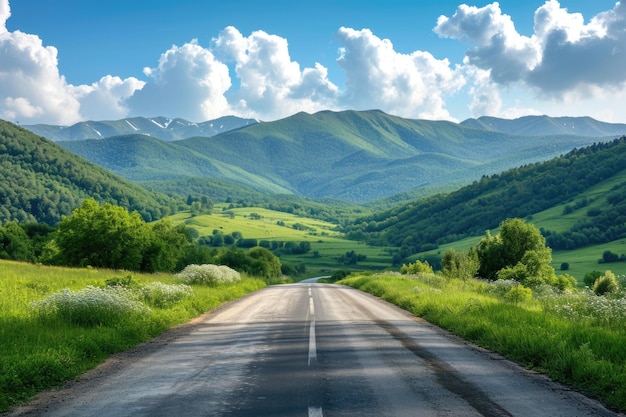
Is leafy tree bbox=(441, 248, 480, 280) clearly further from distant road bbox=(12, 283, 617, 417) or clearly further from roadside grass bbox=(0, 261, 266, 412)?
distant road bbox=(12, 283, 617, 417)

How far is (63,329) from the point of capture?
553 inches

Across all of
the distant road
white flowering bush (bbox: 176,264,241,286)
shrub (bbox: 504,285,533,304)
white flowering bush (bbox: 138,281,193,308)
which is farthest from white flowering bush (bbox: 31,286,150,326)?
white flowering bush (bbox: 176,264,241,286)

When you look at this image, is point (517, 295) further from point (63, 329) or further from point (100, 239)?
point (100, 239)

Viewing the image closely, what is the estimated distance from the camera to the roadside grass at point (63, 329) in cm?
1016

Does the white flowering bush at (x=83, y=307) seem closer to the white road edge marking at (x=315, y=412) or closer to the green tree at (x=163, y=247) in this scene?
the white road edge marking at (x=315, y=412)

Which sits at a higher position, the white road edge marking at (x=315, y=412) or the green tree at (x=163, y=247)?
the green tree at (x=163, y=247)

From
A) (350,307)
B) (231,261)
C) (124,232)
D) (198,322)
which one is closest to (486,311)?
(350,307)

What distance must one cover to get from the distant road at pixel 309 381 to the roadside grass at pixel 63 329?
22.3 inches

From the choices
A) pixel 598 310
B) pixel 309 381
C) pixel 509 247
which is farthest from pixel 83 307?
pixel 509 247

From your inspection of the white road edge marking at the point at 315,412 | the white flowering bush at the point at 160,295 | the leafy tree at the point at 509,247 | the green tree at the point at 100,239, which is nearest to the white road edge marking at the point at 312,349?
the white road edge marking at the point at 315,412

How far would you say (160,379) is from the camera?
10688 millimetres

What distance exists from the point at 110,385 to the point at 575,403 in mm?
8926

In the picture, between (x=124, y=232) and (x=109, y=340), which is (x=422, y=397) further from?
(x=124, y=232)

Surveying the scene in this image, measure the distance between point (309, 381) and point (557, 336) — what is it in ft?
23.0
